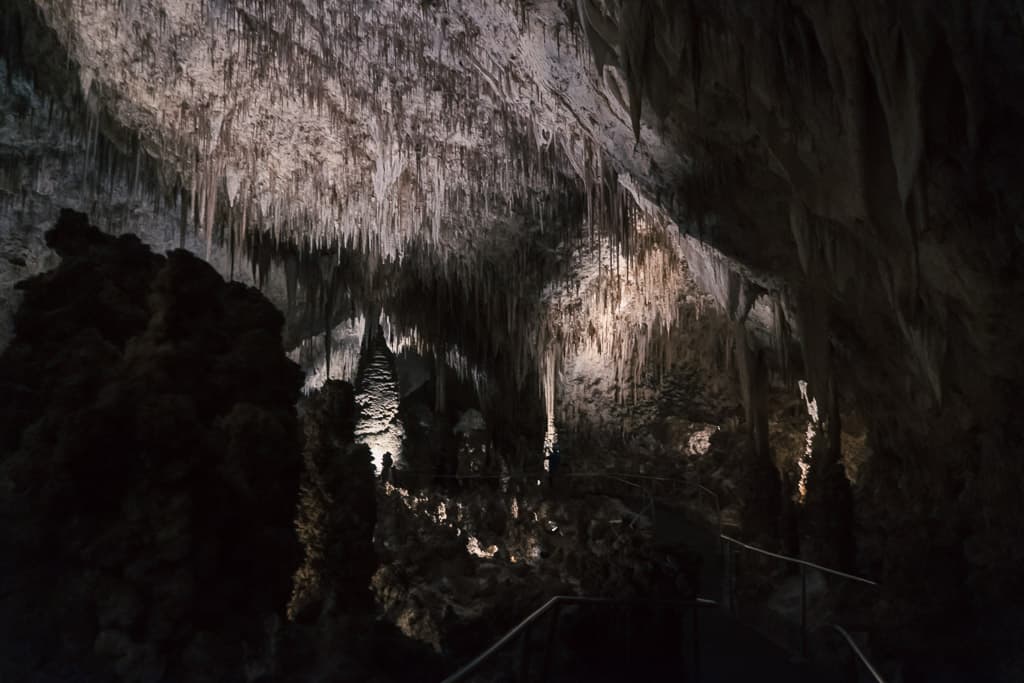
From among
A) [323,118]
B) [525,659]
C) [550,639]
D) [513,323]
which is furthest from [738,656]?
[513,323]

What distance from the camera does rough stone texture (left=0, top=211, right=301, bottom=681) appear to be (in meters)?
5.41

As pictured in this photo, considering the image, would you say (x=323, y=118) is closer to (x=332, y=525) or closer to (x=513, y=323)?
(x=332, y=525)

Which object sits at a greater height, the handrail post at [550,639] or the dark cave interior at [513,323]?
the dark cave interior at [513,323]

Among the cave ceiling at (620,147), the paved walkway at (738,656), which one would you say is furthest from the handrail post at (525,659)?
the cave ceiling at (620,147)

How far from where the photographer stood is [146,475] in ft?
19.4

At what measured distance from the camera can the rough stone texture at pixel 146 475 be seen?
17.7ft

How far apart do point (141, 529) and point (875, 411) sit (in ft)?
30.6

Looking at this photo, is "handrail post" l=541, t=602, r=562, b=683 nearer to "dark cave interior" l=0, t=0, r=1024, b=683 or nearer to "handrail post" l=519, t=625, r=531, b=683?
"dark cave interior" l=0, t=0, r=1024, b=683

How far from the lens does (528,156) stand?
422 inches

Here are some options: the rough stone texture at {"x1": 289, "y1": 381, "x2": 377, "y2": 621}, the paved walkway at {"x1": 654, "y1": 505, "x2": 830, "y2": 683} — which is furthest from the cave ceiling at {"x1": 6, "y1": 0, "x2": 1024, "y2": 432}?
the rough stone texture at {"x1": 289, "y1": 381, "x2": 377, "y2": 621}

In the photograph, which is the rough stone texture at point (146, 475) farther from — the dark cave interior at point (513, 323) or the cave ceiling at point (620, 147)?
the cave ceiling at point (620, 147)

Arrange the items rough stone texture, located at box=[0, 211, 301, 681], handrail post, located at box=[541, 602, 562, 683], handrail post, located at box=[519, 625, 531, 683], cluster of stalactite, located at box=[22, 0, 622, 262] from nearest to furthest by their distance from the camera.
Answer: handrail post, located at box=[519, 625, 531, 683] → handrail post, located at box=[541, 602, 562, 683] → rough stone texture, located at box=[0, 211, 301, 681] → cluster of stalactite, located at box=[22, 0, 622, 262]

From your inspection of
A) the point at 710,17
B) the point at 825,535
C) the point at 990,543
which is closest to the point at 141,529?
the point at 710,17

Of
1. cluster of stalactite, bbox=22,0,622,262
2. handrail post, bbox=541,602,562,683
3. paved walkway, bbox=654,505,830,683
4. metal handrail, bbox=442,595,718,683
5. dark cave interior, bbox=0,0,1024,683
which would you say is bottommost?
paved walkway, bbox=654,505,830,683
